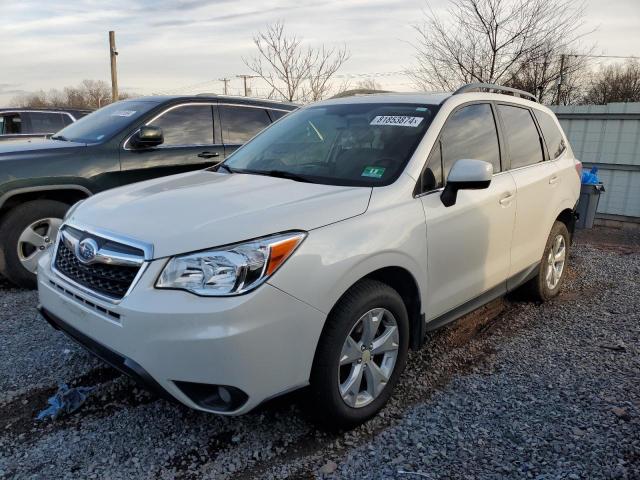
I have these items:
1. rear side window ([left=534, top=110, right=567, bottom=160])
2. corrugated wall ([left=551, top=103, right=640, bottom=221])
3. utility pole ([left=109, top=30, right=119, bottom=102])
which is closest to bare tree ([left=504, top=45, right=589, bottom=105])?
corrugated wall ([left=551, top=103, right=640, bottom=221])

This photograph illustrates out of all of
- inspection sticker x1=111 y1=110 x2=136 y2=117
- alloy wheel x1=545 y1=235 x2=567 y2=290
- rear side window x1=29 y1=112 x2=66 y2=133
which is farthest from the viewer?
rear side window x1=29 y1=112 x2=66 y2=133

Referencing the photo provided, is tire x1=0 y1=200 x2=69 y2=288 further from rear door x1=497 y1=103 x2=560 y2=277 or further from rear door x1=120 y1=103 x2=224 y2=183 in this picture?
rear door x1=497 y1=103 x2=560 y2=277

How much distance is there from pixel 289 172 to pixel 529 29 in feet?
33.0

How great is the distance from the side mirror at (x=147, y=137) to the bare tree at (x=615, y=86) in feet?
87.5

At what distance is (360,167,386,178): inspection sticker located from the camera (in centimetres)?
300

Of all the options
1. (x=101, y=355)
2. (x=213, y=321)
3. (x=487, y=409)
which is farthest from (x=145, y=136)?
(x=487, y=409)

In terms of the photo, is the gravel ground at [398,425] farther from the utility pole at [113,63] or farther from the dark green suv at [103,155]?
the utility pole at [113,63]

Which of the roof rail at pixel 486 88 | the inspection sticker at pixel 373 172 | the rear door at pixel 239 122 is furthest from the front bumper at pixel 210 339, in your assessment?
the rear door at pixel 239 122

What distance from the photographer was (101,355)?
2.45m

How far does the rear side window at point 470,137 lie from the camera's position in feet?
10.7

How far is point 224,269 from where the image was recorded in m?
2.21

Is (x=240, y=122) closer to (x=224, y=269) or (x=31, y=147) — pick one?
(x=31, y=147)

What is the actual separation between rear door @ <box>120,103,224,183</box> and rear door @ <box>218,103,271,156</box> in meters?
0.12

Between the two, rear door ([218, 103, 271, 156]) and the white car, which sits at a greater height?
rear door ([218, 103, 271, 156])
